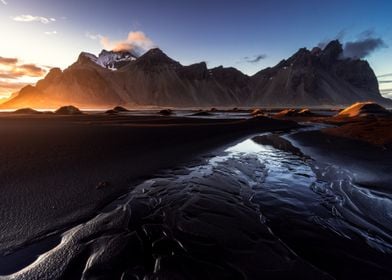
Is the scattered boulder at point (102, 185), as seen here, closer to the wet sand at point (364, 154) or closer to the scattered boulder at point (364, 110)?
the wet sand at point (364, 154)

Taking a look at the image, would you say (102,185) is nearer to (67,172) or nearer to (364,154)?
(67,172)

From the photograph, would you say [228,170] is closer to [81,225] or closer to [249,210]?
[249,210]

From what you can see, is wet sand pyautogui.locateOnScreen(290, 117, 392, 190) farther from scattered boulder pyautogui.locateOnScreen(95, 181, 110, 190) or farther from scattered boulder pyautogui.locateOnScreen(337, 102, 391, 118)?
scattered boulder pyautogui.locateOnScreen(337, 102, 391, 118)

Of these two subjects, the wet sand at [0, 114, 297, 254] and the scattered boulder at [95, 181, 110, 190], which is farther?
the scattered boulder at [95, 181, 110, 190]

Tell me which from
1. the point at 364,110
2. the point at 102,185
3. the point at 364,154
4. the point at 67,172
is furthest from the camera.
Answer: the point at 364,110

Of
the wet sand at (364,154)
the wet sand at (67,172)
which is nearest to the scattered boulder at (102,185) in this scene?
the wet sand at (67,172)

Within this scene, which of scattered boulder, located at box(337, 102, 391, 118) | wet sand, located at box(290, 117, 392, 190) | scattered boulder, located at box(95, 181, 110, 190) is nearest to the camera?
scattered boulder, located at box(95, 181, 110, 190)

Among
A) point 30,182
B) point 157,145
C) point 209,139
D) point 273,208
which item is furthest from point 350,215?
point 209,139

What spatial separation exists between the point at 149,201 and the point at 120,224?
156 cm

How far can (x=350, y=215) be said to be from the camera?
6.77 m

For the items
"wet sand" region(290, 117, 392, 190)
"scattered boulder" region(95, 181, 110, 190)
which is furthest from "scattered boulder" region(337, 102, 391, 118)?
"scattered boulder" region(95, 181, 110, 190)

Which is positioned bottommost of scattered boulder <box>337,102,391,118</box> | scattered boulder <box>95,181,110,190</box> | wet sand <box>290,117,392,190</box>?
scattered boulder <box>337,102,391,118</box>

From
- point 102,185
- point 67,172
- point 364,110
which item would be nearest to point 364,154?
point 102,185

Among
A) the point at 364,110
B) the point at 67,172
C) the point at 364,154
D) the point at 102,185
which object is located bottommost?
the point at 364,110
